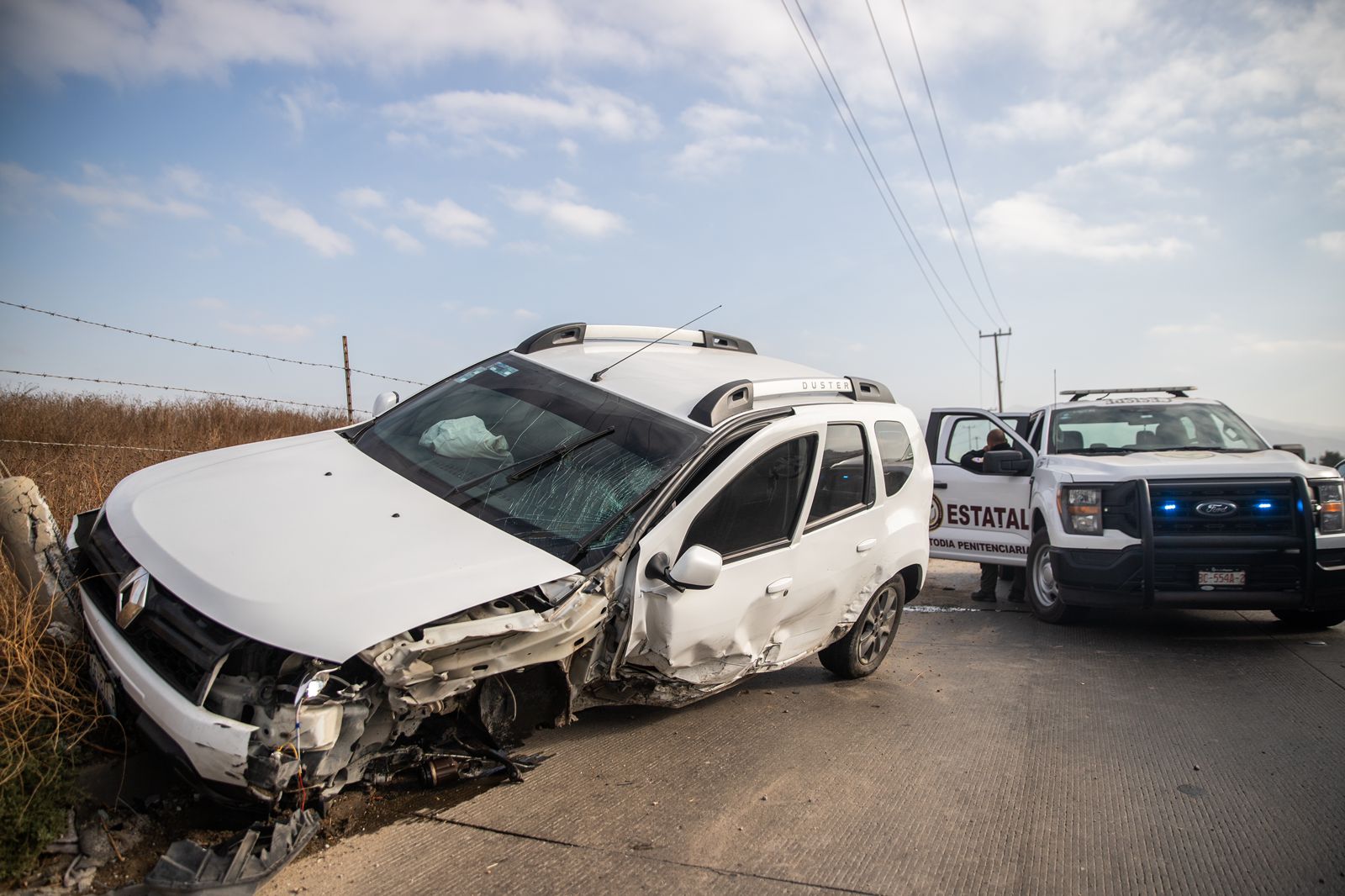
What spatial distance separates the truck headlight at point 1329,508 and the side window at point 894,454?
3442mm

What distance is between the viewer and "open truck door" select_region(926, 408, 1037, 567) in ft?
29.0

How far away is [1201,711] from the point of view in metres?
5.58

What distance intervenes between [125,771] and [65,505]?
3099 millimetres

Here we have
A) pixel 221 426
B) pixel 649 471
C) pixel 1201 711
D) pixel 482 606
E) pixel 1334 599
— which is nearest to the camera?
pixel 482 606

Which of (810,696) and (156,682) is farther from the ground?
(156,682)

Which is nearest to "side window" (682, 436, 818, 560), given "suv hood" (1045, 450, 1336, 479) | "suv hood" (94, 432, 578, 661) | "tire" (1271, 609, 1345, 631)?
"suv hood" (94, 432, 578, 661)

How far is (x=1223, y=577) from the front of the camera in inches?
274

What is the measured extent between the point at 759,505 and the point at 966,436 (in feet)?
19.3

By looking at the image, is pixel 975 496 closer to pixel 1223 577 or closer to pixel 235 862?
pixel 1223 577

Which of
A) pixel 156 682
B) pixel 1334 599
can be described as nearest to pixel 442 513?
pixel 156 682

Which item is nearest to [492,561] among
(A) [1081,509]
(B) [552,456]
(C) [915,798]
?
(B) [552,456]

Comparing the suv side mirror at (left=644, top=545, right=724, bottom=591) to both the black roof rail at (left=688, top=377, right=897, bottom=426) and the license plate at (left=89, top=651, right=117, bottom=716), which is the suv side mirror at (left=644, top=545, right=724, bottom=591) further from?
the license plate at (left=89, top=651, right=117, bottom=716)

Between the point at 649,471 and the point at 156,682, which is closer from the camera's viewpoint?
the point at 156,682

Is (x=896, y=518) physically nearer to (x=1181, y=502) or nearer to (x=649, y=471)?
(x=649, y=471)
